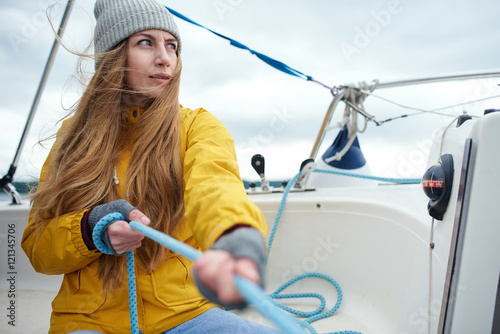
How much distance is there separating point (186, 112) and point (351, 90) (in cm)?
111

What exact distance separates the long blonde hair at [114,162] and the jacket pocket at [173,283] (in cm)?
2

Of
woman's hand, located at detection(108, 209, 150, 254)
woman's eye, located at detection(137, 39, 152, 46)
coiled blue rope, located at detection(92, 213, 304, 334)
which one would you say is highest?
woman's eye, located at detection(137, 39, 152, 46)

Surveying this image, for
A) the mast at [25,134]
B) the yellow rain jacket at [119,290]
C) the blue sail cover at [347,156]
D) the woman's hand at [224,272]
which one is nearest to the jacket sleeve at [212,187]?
the yellow rain jacket at [119,290]

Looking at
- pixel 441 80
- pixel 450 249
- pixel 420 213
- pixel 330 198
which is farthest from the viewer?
pixel 441 80

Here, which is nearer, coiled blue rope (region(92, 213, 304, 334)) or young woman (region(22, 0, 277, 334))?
coiled blue rope (region(92, 213, 304, 334))

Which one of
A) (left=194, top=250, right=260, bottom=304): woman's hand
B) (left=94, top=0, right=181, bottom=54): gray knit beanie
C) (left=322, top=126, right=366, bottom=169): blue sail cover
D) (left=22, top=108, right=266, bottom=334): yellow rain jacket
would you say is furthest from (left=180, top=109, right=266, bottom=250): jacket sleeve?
(left=322, top=126, right=366, bottom=169): blue sail cover

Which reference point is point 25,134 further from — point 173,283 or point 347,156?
point 347,156

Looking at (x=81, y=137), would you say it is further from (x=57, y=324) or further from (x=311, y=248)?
(x=311, y=248)

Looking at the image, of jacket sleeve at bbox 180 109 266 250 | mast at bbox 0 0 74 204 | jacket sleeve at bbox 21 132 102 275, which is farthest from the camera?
mast at bbox 0 0 74 204

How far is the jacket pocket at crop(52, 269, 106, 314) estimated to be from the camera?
2.51ft

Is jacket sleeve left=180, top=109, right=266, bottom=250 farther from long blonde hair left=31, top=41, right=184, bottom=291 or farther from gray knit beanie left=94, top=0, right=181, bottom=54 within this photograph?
gray knit beanie left=94, top=0, right=181, bottom=54

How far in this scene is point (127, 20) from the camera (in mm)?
901

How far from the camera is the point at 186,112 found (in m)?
0.97

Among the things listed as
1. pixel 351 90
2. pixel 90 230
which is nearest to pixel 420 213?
pixel 351 90
